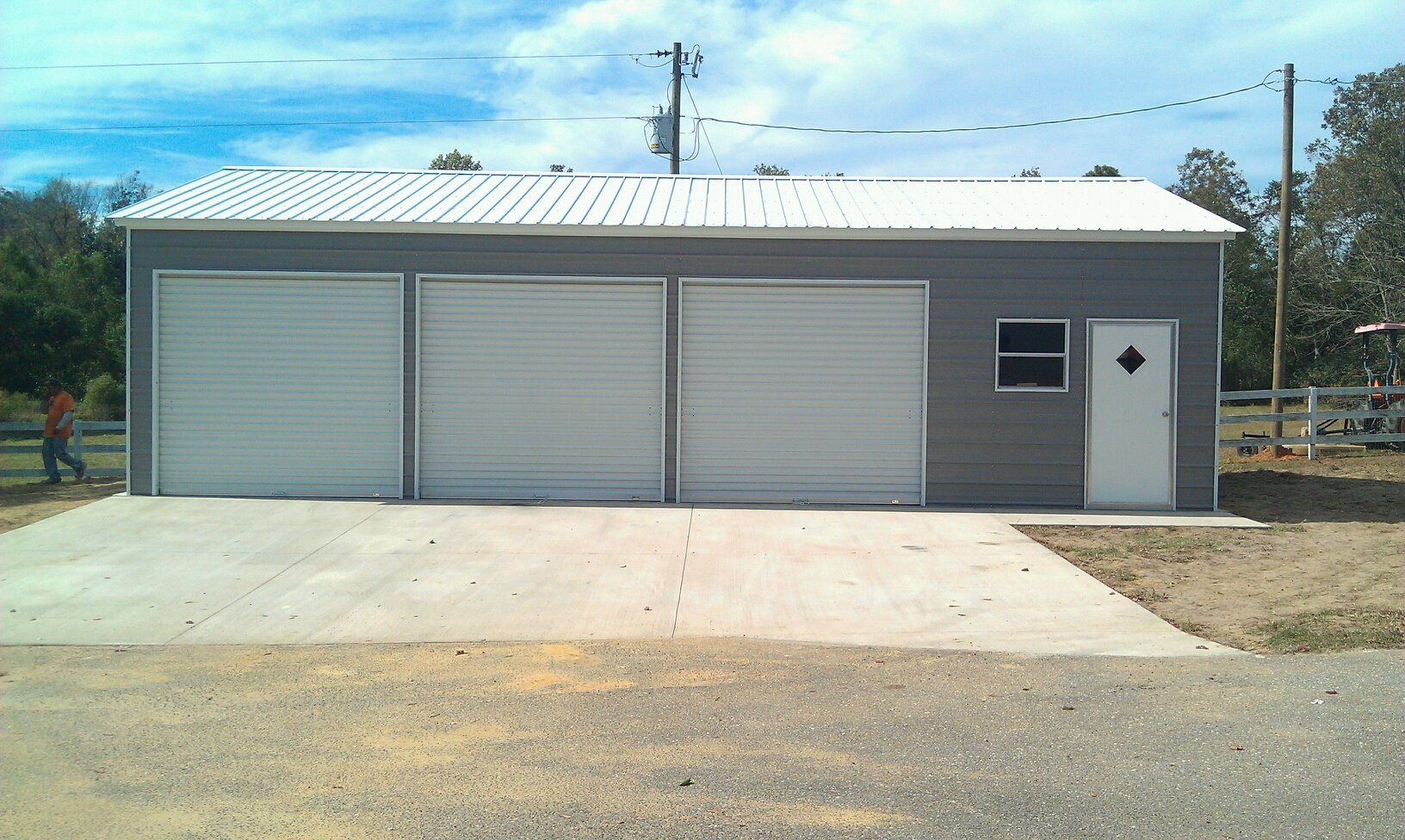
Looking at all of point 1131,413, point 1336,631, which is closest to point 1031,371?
point 1131,413

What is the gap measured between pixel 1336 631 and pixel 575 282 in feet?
29.6

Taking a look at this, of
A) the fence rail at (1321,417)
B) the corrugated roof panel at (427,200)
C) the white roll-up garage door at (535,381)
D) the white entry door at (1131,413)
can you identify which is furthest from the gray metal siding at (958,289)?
the fence rail at (1321,417)

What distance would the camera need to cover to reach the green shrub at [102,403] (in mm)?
28672

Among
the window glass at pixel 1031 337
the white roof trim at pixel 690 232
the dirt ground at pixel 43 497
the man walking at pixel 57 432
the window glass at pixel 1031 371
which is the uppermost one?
the white roof trim at pixel 690 232

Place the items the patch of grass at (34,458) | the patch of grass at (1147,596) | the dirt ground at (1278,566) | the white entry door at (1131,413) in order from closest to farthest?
1. the dirt ground at (1278,566)
2. the patch of grass at (1147,596)
3. the white entry door at (1131,413)
4. the patch of grass at (34,458)

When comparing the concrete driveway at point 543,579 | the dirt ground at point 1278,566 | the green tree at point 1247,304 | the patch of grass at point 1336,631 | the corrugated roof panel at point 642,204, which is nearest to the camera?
the patch of grass at point 1336,631

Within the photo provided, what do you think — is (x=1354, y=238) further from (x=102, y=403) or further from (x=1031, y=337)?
(x=102, y=403)

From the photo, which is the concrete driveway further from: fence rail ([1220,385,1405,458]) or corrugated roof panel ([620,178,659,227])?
fence rail ([1220,385,1405,458])

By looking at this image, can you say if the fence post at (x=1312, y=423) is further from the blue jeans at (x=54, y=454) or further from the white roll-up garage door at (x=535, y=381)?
the blue jeans at (x=54, y=454)

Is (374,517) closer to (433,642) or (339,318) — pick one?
(339,318)

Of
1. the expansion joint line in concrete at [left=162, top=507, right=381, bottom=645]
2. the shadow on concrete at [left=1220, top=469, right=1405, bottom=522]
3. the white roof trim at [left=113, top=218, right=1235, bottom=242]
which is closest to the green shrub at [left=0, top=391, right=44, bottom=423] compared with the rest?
the white roof trim at [left=113, top=218, right=1235, bottom=242]

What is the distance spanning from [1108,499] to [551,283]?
7.52m

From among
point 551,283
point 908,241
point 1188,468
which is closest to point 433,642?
point 551,283

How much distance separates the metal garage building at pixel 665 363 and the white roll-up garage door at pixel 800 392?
0.09 feet
